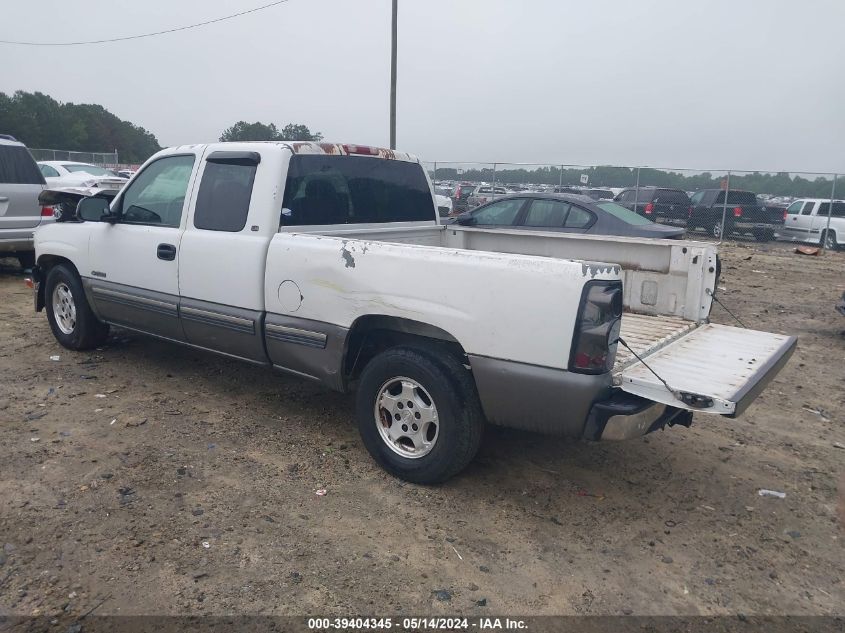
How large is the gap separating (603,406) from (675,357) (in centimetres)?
82

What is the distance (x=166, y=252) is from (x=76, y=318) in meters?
1.71

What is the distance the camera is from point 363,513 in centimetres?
357

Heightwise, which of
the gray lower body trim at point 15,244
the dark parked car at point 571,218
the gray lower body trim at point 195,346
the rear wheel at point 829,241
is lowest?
the rear wheel at point 829,241

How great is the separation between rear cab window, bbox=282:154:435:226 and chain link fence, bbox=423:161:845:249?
570 inches

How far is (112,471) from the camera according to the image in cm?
390

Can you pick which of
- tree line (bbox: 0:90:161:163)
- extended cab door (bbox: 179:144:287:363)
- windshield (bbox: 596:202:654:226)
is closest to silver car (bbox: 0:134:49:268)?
extended cab door (bbox: 179:144:287:363)

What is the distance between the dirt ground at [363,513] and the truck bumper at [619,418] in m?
0.60

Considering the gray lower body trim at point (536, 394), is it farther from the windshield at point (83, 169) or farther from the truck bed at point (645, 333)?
the windshield at point (83, 169)

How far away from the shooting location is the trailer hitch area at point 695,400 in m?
3.04

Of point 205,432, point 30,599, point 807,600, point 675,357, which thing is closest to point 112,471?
point 205,432

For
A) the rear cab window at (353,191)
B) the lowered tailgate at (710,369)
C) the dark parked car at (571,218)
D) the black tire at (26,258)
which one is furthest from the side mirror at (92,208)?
the black tire at (26,258)

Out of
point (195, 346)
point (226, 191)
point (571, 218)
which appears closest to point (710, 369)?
point (226, 191)

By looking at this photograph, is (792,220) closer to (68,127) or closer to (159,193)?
(159,193)

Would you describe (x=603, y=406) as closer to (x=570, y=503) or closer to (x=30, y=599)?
(x=570, y=503)
